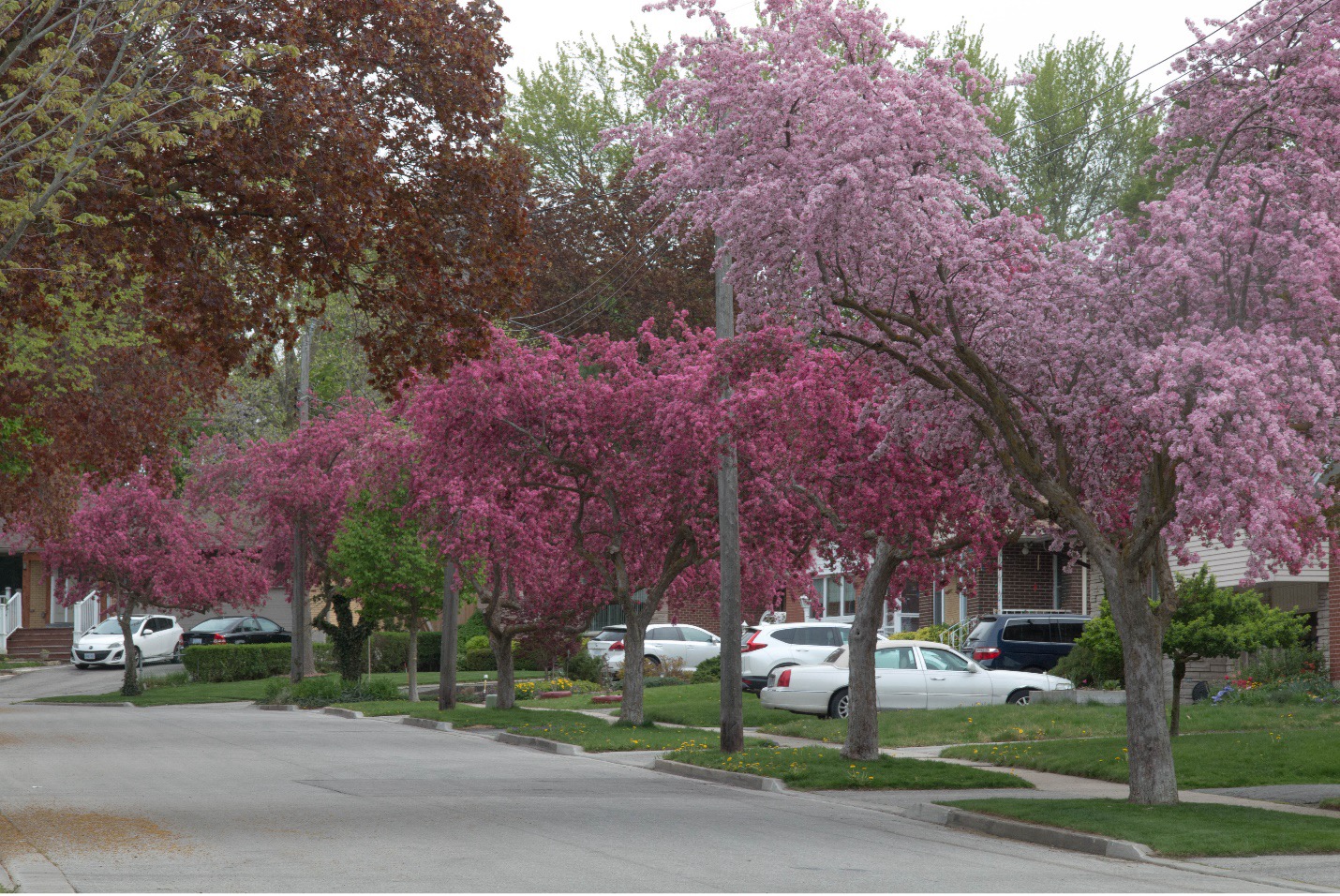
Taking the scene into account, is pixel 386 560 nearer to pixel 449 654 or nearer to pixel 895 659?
pixel 449 654

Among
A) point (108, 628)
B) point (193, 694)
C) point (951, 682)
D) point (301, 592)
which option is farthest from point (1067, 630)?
point (108, 628)

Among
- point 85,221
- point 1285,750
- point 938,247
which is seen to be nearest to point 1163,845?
point 938,247

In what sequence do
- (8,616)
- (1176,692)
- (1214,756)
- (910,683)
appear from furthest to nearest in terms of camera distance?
(8,616), (910,683), (1176,692), (1214,756)

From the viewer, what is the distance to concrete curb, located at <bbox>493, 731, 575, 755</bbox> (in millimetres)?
21703

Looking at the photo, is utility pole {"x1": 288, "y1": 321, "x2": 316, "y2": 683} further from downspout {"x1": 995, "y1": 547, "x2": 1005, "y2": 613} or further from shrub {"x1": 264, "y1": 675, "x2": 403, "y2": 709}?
downspout {"x1": 995, "y1": 547, "x2": 1005, "y2": 613}

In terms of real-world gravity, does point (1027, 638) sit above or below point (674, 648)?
above

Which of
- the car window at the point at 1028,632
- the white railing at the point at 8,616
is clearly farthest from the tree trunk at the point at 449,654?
the white railing at the point at 8,616

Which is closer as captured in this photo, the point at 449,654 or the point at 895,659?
the point at 895,659

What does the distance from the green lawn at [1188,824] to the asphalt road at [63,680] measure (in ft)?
95.8

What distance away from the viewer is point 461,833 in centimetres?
1200

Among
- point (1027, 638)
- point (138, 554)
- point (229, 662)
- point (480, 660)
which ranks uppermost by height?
point (138, 554)

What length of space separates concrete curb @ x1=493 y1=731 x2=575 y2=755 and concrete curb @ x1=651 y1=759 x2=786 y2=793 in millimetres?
2425

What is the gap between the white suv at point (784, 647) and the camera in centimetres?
3084

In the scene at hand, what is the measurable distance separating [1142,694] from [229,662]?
108 ft
